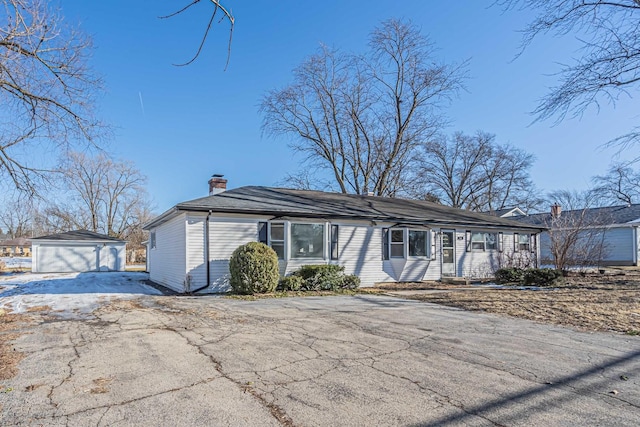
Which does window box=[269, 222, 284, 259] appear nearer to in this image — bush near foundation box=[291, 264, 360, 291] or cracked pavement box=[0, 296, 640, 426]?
bush near foundation box=[291, 264, 360, 291]

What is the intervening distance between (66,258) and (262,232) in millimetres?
18598

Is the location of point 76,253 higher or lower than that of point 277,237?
lower

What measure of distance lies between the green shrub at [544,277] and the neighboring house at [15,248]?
222 ft

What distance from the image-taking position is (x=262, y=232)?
12.5m

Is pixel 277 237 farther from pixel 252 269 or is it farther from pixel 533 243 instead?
pixel 533 243

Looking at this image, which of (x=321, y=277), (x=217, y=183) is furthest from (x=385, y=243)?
(x=217, y=183)

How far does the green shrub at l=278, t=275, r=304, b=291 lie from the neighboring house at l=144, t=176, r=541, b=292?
32.4 inches

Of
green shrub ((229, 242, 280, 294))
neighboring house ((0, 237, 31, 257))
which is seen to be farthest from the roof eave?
neighboring house ((0, 237, 31, 257))

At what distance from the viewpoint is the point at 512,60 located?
31.8 ft

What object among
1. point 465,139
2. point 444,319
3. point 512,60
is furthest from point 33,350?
point 465,139

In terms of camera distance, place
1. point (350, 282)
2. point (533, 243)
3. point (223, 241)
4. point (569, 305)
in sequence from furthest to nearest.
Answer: point (533, 243) < point (350, 282) < point (223, 241) < point (569, 305)

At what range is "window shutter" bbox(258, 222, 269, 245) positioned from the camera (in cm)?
1248

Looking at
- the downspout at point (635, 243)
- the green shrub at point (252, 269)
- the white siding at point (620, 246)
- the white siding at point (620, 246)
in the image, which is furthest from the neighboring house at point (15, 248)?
the downspout at point (635, 243)

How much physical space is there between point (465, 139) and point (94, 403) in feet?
132
